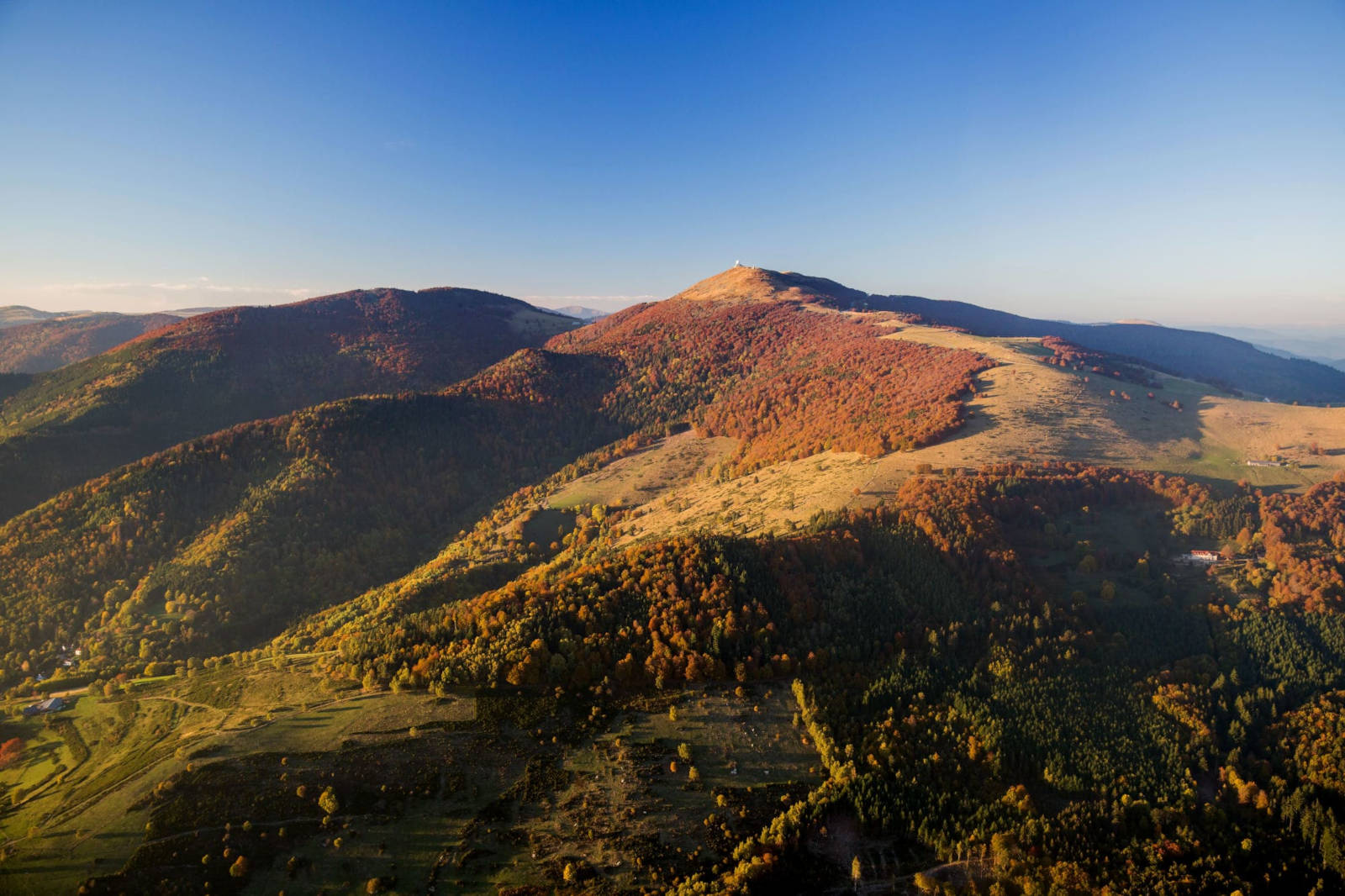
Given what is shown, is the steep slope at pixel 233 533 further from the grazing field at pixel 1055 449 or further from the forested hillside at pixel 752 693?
the grazing field at pixel 1055 449

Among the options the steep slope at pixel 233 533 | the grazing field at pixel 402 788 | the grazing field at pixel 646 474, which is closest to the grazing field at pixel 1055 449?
the grazing field at pixel 646 474

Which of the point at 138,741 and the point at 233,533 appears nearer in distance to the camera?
the point at 138,741

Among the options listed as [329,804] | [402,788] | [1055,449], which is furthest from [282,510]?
[1055,449]

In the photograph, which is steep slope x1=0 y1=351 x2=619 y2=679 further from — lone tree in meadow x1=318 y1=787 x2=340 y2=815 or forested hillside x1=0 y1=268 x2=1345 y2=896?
lone tree in meadow x1=318 y1=787 x2=340 y2=815

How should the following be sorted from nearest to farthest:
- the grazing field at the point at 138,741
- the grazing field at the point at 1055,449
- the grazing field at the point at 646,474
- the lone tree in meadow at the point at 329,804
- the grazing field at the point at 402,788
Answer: the grazing field at the point at 402,788, the grazing field at the point at 138,741, the lone tree in meadow at the point at 329,804, the grazing field at the point at 1055,449, the grazing field at the point at 646,474

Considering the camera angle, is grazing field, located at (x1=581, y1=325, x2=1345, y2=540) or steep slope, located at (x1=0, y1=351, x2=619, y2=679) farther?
steep slope, located at (x1=0, y1=351, x2=619, y2=679)

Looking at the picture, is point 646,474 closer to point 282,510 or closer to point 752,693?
point 282,510

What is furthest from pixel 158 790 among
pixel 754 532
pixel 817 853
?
pixel 754 532

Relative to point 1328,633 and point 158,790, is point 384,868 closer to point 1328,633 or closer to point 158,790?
point 158,790

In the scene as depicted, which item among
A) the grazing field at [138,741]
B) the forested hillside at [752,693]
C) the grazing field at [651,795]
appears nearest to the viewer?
the grazing field at [651,795]

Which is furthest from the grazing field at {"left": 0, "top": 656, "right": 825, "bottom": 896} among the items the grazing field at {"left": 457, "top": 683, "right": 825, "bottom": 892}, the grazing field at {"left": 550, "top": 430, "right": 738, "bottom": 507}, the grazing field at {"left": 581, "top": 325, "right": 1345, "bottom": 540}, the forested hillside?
the grazing field at {"left": 550, "top": 430, "right": 738, "bottom": 507}

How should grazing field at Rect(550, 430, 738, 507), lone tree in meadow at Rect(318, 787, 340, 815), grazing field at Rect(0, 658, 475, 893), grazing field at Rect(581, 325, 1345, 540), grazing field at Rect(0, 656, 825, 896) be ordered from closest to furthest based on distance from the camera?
grazing field at Rect(0, 656, 825, 896), grazing field at Rect(0, 658, 475, 893), lone tree in meadow at Rect(318, 787, 340, 815), grazing field at Rect(581, 325, 1345, 540), grazing field at Rect(550, 430, 738, 507)
